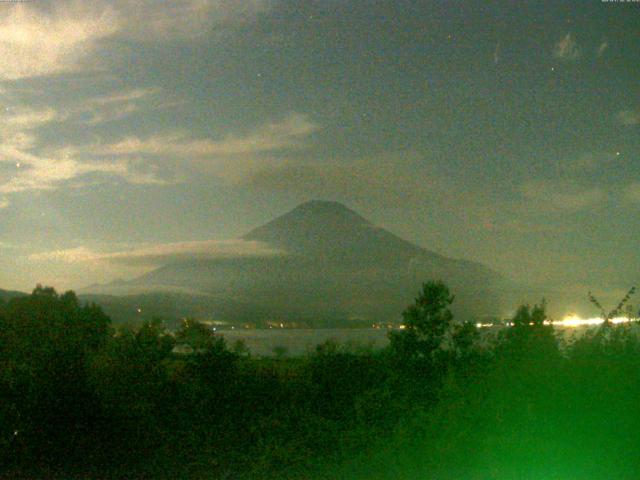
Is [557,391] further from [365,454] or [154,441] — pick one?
[154,441]

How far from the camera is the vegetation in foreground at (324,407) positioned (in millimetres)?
9523

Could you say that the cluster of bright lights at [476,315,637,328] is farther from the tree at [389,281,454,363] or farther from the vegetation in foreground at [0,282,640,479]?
the tree at [389,281,454,363]

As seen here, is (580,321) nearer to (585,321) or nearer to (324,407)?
(585,321)

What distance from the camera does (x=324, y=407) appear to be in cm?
1523

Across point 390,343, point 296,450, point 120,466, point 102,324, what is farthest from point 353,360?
point 102,324

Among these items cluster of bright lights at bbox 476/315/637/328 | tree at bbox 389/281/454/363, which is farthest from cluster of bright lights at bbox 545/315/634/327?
tree at bbox 389/281/454/363

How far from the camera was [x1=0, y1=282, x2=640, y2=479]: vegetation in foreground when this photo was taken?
31.2 ft

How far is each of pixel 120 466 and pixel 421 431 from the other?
5560 millimetres

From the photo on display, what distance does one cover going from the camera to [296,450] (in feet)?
39.5

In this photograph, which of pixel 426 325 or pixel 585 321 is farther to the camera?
pixel 426 325

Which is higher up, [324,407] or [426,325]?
[426,325]

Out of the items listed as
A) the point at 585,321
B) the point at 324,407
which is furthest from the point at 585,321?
the point at 324,407

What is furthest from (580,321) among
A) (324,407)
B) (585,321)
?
(324,407)

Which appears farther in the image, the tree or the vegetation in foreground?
the tree
